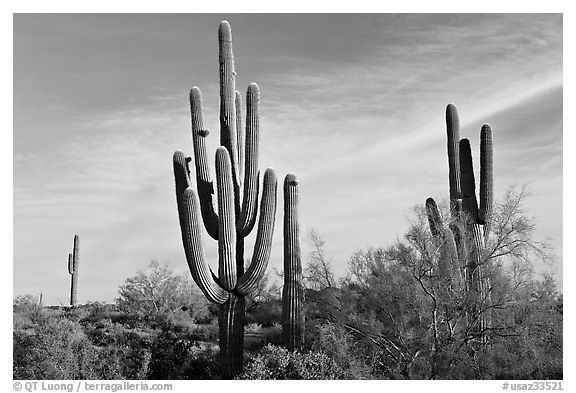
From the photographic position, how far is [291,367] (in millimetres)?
12062

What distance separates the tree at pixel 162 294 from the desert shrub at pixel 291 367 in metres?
6.87

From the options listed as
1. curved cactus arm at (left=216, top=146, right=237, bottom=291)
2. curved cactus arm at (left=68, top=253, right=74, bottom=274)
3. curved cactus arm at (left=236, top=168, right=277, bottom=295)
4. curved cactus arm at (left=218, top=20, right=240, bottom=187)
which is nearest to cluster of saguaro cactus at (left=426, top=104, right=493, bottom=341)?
curved cactus arm at (left=236, top=168, right=277, bottom=295)

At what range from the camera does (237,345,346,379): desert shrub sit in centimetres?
1185

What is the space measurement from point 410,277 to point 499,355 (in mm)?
2015

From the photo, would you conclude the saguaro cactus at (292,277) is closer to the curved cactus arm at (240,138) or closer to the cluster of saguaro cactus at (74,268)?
the curved cactus arm at (240,138)

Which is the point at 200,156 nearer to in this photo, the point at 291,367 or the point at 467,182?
the point at 291,367

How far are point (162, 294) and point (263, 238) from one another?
22.5 ft

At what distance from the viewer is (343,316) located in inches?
520

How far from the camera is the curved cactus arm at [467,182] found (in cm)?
1379

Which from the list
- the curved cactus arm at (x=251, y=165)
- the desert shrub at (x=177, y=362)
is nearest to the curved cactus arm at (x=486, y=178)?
the curved cactus arm at (x=251, y=165)

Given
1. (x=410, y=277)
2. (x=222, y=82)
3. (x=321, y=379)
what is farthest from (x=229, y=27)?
(x=321, y=379)

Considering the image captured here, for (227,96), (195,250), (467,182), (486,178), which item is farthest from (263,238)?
(486,178)

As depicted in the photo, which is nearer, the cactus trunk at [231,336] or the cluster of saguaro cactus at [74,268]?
the cactus trunk at [231,336]

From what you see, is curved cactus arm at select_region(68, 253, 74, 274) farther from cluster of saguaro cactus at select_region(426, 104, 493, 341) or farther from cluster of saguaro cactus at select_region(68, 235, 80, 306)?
cluster of saguaro cactus at select_region(426, 104, 493, 341)
